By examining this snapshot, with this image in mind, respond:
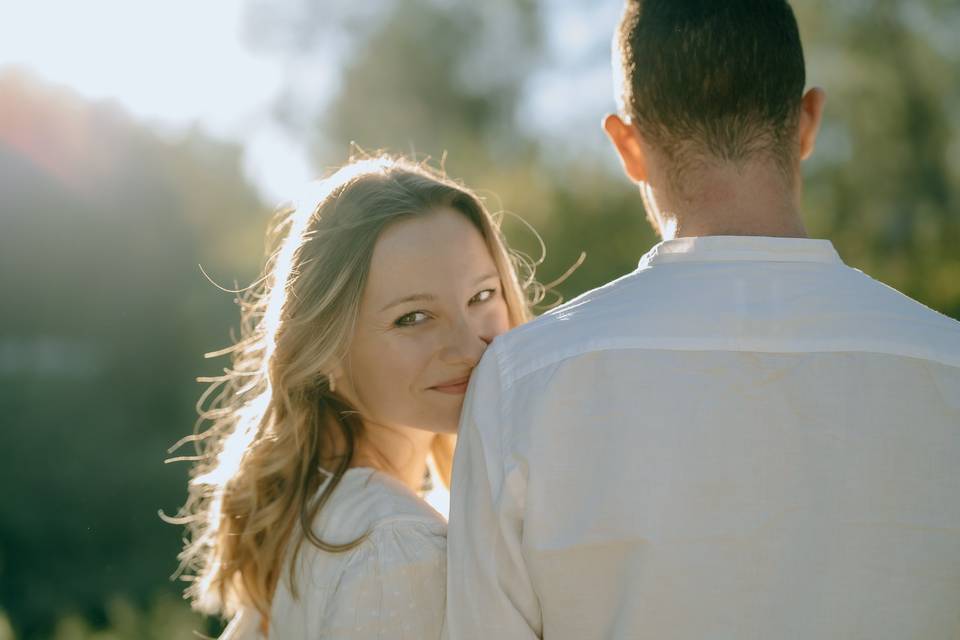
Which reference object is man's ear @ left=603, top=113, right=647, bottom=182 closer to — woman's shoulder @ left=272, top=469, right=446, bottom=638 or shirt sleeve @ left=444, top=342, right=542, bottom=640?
shirt sleeve @ left=444, top=342, right=542, bottom=640

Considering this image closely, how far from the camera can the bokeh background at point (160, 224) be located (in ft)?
26.0

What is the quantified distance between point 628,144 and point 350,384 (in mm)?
1001

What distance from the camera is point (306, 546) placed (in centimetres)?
221

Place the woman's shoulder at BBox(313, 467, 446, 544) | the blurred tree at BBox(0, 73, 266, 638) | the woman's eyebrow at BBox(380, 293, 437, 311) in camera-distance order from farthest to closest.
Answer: the blurred tree at BBox(0, 73, 266, 638), the woman's eyebrow at BBox(380, 293, 437, 311), the woman's shoulder at BBox(313, 467, 446, 544)

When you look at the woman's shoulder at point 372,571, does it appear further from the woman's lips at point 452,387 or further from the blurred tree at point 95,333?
the blurred tree at point 95,333

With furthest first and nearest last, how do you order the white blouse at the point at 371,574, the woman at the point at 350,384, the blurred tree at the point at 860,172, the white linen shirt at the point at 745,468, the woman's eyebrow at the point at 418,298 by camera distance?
the blurred tree at the point at 860,172
the woman's eyebrow at the point at 418,298
the woman at the point at 350,384
the white blouse at the point at 371,574
the white linen shirt at the point at 745,468

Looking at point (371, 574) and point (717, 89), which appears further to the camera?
point (371, 574)

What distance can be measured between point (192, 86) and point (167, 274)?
5.27 metres

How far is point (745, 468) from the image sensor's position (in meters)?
1.56

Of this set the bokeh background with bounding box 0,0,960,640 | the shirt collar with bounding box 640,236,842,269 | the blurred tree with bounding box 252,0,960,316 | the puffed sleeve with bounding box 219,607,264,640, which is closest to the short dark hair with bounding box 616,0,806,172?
the shirt collar with bounding box 640,236,842,269

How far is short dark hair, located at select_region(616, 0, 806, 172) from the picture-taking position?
5.79 ft

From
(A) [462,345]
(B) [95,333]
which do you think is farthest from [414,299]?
(B) [95,333]

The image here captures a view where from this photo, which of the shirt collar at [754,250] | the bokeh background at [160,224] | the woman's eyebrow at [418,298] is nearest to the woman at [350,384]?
the woman's eyebrow at [418,298]

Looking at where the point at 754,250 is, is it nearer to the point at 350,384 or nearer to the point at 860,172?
the point at 350,384
